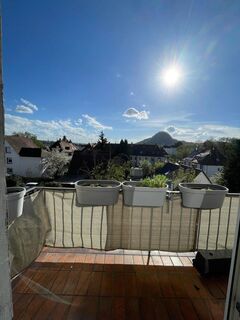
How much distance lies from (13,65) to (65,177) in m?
1.22

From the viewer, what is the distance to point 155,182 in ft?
7.20

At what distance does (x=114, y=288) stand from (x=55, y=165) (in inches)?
49.3

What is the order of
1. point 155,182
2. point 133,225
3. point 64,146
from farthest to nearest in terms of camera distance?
point 133,225, point 155,182, point 64,146

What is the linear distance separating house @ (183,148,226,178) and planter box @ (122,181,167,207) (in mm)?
408

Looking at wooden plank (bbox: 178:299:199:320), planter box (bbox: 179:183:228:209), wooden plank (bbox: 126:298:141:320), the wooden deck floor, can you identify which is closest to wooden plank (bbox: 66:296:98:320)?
the wooden deck floor

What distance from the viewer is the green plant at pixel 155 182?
2.19m

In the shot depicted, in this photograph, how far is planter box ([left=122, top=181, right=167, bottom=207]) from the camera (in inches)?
85.1

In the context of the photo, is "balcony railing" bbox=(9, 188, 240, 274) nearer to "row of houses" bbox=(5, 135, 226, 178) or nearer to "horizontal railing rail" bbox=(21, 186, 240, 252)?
"horizontal railing rail" bbox=(21, 186, 240, 252)

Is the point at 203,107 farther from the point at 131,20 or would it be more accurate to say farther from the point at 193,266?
the point at 193,266

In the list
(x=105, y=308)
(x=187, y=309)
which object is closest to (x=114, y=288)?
(x=105, y=308)

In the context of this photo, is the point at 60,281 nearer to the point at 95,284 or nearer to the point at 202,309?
the point at 95,284

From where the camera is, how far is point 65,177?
235 centimetres

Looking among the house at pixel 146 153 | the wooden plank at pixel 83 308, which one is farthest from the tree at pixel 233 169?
the wooden plank at pixel 83 308

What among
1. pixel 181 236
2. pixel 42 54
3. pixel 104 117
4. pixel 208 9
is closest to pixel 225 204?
pixel 181 236
